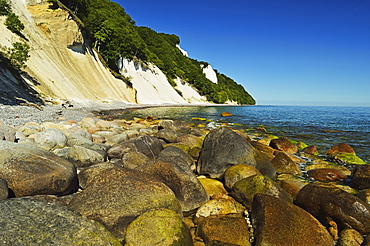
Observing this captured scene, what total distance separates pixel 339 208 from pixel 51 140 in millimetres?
8736

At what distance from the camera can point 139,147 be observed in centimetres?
838

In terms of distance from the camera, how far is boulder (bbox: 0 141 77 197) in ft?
14.2

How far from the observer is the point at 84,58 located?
34.8 meters

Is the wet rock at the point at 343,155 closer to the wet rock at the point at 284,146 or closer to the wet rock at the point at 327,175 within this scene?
the wet rock at the point at 284,146

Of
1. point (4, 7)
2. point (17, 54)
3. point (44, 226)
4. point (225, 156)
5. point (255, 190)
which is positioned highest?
point (4, 7)

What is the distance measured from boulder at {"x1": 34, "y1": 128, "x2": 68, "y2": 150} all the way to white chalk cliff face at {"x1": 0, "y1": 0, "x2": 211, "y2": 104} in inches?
557

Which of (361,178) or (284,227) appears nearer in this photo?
(284,227)

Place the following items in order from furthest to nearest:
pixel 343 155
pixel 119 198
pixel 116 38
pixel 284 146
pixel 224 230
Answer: pixel 116 38
pixel 284 146
pixel 343 155
pixel 224 230
pixel 119 198

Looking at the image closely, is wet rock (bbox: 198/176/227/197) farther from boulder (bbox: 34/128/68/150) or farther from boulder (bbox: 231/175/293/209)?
boulder (bbox: 34/128/68/150)

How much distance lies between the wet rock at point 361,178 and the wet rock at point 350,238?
3.22m

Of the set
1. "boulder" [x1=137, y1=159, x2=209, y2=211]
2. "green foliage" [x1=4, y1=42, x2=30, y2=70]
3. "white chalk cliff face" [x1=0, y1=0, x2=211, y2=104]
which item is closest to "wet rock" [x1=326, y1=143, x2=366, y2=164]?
"boulder" [x1=137, y1=159, x2=209, y2=211]

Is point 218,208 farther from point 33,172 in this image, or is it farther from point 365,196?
point 33,172

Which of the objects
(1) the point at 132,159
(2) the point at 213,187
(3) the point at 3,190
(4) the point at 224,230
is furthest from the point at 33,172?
(2) the point at 213,187

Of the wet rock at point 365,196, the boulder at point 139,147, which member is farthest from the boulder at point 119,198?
the wet rock at point 365,196
